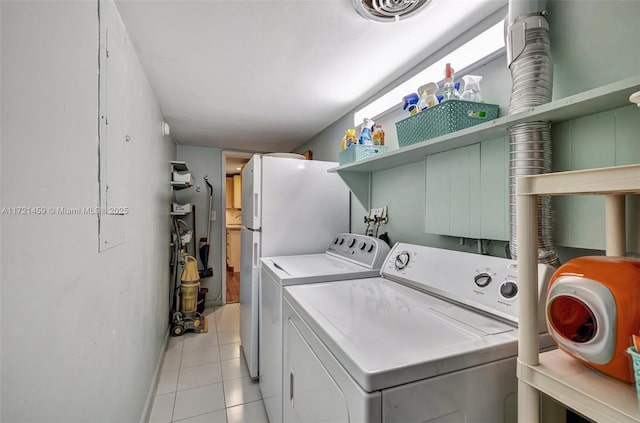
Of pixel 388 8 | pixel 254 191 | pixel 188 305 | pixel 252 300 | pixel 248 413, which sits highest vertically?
pixel 388 8

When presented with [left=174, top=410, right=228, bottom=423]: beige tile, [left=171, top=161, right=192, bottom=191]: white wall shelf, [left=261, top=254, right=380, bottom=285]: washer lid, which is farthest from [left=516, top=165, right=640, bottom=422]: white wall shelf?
[left=171, top=161, right=192, bottom=191]: white wall shelf

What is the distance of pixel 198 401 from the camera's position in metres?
1.99

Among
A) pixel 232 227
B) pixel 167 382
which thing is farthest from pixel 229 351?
pixel 232 227

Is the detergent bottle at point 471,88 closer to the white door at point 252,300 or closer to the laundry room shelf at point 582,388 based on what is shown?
the laundry room shelf at point 582,388

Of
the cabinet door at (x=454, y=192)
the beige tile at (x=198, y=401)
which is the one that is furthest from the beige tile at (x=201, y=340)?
the cabinet door at (x=454, y=192)

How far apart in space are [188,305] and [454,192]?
3.06m

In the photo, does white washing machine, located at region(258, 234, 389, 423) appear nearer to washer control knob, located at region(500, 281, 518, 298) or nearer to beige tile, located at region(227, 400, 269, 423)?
beige tile, located at region(227, 400, 269, 423)

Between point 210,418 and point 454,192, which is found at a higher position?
point 454,192

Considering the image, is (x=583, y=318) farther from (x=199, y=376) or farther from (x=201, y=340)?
(x=201, y=340)

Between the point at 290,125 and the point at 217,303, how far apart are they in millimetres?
2790

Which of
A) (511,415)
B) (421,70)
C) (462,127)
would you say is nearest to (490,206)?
(462,127)

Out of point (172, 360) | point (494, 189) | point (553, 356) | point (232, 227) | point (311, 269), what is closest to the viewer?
point (553, 356)

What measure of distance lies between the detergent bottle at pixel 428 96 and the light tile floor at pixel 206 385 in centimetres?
215

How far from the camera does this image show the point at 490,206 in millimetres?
1231
